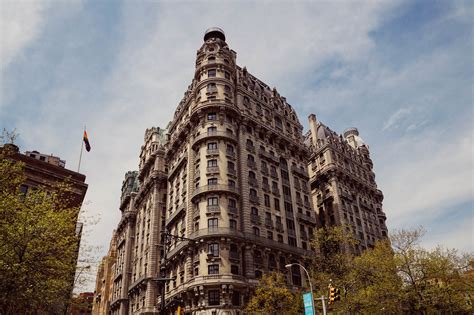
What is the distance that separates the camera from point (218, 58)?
69.4m

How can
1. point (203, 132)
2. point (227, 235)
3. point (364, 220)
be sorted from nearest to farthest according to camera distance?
point (227, 235) < point (203, 132) < point (364, 220)

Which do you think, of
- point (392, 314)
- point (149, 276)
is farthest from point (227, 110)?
point (392, 314)

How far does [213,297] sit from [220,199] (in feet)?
45.8

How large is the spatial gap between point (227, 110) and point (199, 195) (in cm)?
1683

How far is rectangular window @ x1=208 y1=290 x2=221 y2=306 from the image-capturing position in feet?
162

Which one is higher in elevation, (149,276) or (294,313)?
(149,276)

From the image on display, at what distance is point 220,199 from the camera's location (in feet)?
183

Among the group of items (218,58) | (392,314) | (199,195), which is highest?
(218,58)

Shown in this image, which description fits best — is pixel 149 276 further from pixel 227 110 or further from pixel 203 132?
pixel 227 110

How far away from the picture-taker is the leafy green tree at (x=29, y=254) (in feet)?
75.7

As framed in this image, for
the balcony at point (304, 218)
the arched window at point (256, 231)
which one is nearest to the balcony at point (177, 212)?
the arched window at point (256, 231)

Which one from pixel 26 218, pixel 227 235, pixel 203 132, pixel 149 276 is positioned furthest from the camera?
pixel 149 276

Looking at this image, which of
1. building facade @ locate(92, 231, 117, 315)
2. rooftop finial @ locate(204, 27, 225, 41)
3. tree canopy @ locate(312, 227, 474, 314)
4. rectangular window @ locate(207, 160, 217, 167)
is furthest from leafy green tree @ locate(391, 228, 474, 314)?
building facade @ locate(92, 231, 117, 315)

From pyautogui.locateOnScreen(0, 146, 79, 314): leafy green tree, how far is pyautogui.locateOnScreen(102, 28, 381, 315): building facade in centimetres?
2244
